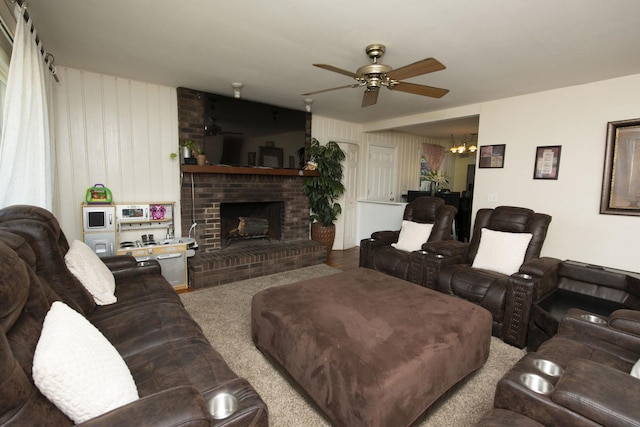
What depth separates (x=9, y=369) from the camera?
0.78m

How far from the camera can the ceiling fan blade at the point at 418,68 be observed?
76.4 inches

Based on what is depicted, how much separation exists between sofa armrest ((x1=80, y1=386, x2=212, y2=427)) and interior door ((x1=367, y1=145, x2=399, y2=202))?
5.27 m

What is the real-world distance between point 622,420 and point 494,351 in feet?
4.75

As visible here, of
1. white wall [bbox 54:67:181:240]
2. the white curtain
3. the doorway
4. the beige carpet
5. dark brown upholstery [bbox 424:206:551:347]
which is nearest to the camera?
the beige carpet

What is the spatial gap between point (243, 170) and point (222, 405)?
11.0ft

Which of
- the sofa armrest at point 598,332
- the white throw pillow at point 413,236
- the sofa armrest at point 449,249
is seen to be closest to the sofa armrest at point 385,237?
the white throw pillow at point 413,236

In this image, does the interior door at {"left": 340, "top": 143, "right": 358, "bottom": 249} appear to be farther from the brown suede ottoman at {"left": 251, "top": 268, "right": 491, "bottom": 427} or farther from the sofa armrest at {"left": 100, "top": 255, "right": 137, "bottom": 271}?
the sofa armrest at {"left": 100, "top": 255, "right": 137, "bottom": 271}

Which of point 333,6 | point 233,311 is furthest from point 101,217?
point 333,6

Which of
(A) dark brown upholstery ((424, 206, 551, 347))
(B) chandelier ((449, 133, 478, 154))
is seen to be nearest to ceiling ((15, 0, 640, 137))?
(A) dark brown upholstery ((424, 206, 551, 347))

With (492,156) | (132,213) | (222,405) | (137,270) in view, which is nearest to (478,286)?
(492,156)

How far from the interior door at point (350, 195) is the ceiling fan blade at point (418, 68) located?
316 cm

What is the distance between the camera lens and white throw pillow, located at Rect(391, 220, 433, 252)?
3.61 m

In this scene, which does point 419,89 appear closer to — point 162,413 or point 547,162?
point 547,162

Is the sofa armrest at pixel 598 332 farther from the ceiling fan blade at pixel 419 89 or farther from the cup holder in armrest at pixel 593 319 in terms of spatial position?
the ceiling fan blade at pixel 419 89
